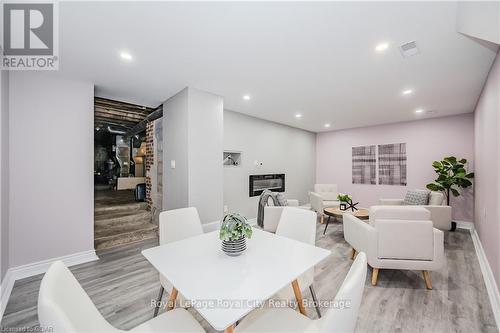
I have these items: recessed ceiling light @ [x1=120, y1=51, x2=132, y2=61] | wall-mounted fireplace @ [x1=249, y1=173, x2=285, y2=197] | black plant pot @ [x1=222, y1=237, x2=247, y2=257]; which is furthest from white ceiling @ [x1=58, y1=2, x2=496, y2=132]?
wall-mounted fireplace @ [x1=249, y1=173, x2=285, y2=197]

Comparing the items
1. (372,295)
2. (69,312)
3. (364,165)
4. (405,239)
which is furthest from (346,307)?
(364,165)

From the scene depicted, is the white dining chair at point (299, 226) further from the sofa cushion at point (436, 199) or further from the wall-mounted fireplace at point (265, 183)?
the sofa cushion at point (436, 199)

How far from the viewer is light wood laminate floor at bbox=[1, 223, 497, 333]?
1761mm

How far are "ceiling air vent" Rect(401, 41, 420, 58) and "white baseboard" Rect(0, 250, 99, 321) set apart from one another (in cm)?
446

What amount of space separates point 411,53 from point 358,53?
1.79 ft

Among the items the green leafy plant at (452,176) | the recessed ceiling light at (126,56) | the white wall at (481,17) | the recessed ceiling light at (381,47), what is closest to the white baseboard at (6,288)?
the recessed ceiling light at (126,56)

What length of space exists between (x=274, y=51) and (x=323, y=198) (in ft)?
13.2

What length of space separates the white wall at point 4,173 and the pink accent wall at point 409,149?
6.93 m

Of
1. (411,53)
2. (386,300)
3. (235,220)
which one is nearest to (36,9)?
(235,220)

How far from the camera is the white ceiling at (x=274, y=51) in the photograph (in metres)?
1.62

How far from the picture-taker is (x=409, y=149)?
530cm

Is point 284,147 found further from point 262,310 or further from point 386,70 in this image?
point 262,310

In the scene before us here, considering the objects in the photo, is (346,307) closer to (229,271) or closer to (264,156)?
(229,271)

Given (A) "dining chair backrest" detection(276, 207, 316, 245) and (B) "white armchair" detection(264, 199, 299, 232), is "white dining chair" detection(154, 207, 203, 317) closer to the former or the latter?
(A) "dining chair backrest" detection(276, 207, 316, 245)
